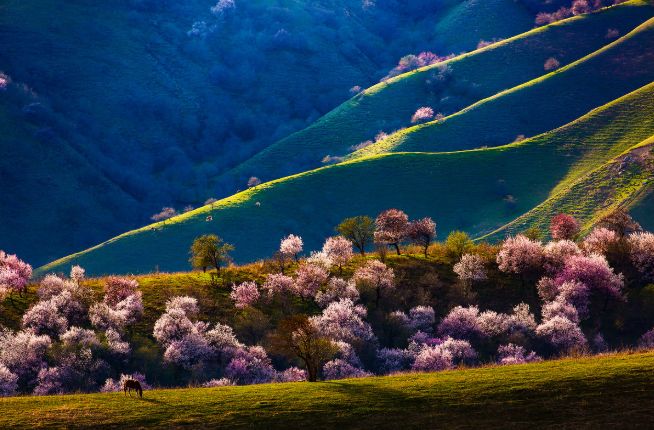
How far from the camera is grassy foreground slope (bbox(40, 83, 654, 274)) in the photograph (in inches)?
6531

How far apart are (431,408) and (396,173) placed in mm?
147056

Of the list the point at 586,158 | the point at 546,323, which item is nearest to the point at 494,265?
the point at 546,323

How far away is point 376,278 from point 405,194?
319 ft

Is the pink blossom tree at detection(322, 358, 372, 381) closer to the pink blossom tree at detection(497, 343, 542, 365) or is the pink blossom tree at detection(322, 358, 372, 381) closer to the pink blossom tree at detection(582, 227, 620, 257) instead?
the pink blossom tree at detection(497, 343, 542, 365)

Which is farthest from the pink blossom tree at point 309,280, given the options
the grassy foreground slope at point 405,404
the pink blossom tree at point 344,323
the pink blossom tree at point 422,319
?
the grassy foreground slope at point 405,404

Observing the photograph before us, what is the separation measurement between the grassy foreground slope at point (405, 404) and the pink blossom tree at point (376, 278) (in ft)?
121

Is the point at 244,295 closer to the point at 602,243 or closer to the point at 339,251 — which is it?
the point at 339,251

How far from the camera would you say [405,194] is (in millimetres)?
175000

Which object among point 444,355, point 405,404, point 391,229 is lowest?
point 405,404

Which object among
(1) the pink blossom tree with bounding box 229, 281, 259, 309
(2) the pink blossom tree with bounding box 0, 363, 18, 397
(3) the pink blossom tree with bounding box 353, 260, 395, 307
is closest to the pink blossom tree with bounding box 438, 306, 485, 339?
(3) the pink blossom tree with bounding box 353, 260, 395, 307

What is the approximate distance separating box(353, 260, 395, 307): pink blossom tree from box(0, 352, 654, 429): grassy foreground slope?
36.8 meters

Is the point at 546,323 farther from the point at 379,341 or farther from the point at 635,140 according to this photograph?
the point at 635,140

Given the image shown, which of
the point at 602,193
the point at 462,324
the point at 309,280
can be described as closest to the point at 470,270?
the point at 462,324

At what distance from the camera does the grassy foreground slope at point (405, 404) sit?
3534cm
